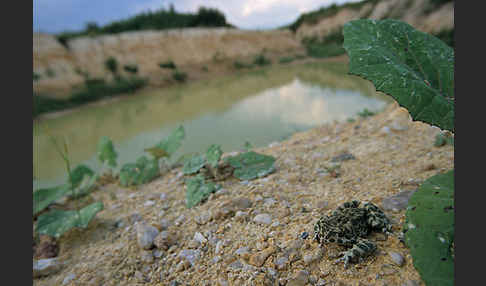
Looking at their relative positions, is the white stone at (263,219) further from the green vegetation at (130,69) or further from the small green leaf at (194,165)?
the green vegetation at (130,69)

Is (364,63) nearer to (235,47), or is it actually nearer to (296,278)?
(296,278)

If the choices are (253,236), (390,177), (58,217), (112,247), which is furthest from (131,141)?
(390,177)

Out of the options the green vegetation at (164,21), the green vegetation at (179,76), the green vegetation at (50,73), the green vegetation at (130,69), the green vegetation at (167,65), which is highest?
the green vegetation at (164,21)

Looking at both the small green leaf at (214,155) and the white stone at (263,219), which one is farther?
the small green leaf at (214,155)

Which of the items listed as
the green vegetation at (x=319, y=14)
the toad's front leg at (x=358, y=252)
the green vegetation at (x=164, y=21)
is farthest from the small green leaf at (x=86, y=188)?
the green vegetation at (x=319, y=14)

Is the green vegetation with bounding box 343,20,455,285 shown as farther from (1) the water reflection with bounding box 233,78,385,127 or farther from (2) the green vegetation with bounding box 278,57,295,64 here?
(2) the green vegetation with bounding box 278,57,295,64

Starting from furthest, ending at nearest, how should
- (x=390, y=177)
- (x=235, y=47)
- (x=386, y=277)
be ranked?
1. (x=235, y=47)
2. (x=390, y=177)
3. (x=386, y=277)

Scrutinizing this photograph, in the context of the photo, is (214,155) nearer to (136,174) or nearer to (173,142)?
(173,142)
